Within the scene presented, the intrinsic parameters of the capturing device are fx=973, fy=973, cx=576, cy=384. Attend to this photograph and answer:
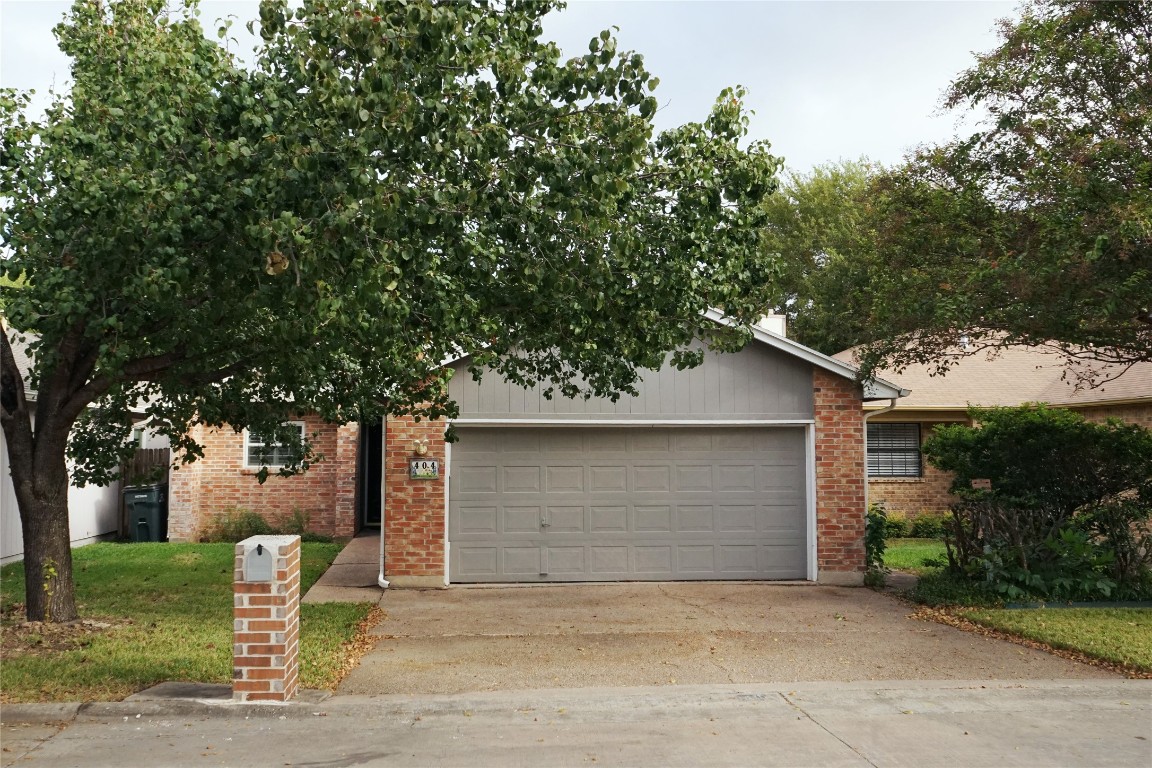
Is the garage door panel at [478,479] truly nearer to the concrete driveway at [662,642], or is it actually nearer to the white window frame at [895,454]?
the concrete driveway at [662,642]

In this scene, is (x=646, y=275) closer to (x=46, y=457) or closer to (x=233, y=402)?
(x=233, y=402)

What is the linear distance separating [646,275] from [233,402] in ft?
16.5

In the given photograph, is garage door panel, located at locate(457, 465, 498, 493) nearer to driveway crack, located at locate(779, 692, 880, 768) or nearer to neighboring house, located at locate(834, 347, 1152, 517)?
driveway crack, located at locate(779, 692, 880, 768)

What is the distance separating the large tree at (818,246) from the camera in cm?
3266

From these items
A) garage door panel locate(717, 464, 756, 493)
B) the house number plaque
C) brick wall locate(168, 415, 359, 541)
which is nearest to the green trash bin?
brick wall locate(168, 415, 359, 541)

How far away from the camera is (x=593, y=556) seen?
13312 mm

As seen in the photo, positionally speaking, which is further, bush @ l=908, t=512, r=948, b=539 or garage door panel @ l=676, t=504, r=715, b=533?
bush @ l=908, t=512, r=948, b=539

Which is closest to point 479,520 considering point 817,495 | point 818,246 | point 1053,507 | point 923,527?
point 817,495

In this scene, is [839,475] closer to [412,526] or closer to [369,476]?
[412,526]

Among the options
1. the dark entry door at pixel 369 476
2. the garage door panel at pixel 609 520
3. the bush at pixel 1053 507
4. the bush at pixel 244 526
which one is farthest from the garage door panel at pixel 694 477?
the dark entry door at pixel 369 476

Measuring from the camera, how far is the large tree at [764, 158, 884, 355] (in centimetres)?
3266

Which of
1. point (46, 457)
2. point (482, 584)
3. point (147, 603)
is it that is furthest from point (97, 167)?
point (482, 584)

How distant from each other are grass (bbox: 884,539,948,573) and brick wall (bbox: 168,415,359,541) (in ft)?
31.8

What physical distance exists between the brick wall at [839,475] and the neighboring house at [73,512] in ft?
33.1
